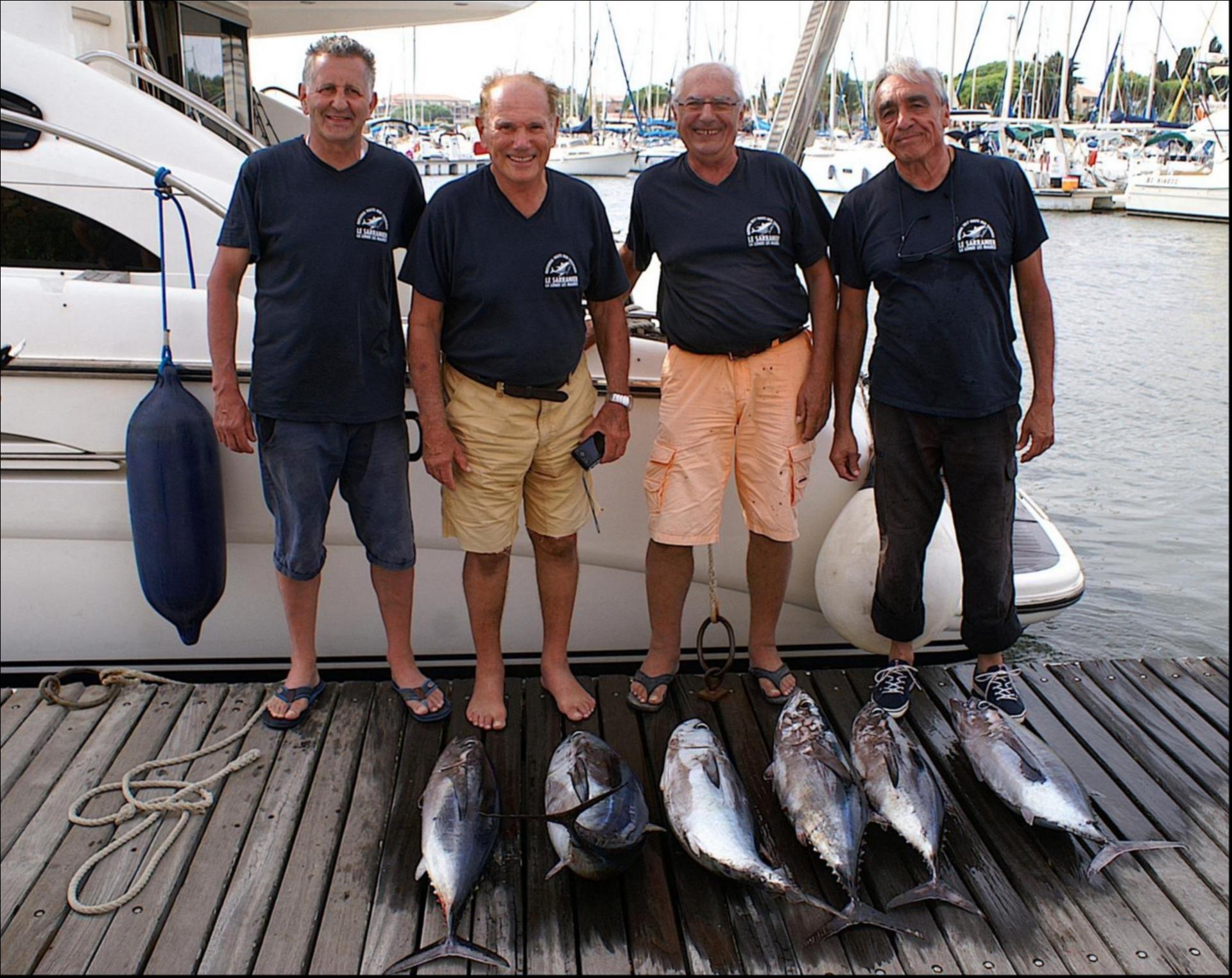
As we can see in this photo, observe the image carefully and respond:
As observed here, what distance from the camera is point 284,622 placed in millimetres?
4301

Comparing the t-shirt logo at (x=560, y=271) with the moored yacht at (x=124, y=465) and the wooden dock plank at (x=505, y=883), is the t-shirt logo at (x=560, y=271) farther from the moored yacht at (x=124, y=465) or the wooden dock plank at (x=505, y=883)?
the wooden dock plank at (x=505, y=883)

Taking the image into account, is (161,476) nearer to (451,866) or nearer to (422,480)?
(422,480)

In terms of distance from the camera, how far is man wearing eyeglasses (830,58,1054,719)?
3.15 m

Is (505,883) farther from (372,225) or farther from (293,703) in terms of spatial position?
(372,225)

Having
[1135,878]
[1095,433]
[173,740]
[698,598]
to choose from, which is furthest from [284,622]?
[1095,433]

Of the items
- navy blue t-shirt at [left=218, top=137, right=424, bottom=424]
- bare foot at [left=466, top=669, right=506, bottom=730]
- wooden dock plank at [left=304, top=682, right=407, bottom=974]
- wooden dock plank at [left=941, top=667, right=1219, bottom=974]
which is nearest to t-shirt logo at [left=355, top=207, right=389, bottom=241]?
navy blue t-shirt at [left=218, top=137, right=424, bottom=424]

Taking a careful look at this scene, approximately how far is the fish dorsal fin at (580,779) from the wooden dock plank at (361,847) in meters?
0.57

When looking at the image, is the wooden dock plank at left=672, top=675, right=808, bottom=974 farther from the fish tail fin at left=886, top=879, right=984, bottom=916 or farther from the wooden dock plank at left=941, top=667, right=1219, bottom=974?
the wooden dock plank at left=941, top=667, right=1219, bottom=974

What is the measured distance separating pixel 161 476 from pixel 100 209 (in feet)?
4.43

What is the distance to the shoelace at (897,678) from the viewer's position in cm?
374

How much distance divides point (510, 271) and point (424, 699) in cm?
151

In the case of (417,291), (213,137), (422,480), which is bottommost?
(422,480)

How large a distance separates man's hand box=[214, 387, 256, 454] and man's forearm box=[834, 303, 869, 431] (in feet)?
6.06

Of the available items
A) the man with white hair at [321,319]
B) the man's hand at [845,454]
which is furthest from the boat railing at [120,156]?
the man's hand at [845,454]
